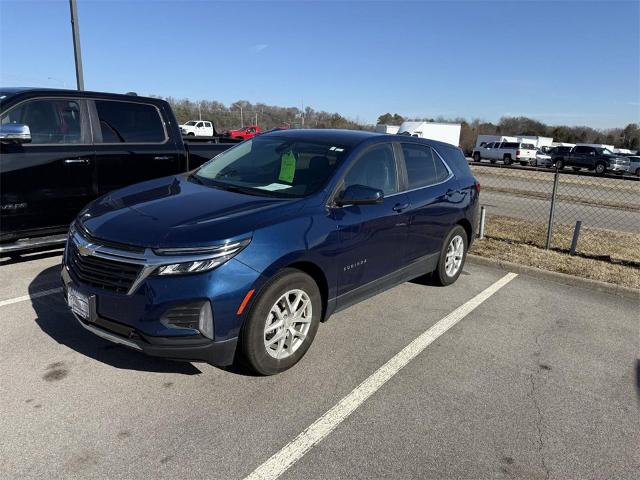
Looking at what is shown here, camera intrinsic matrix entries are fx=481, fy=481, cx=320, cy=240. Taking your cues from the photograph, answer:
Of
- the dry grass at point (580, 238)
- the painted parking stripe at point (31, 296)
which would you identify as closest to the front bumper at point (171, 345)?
the painted parking stripe at point (31, 296)

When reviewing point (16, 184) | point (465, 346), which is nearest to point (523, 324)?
point (465, 346)

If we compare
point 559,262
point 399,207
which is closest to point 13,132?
point 399,207

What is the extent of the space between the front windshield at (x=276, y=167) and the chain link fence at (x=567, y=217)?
477 centimetres

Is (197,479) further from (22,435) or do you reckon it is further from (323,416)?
(22,435)

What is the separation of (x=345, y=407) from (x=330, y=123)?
68292 mm

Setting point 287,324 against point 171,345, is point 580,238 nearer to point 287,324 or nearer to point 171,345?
point 287,324

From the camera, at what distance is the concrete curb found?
5.83 meters

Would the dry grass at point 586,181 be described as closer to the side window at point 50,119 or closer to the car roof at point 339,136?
the car roof at point 339,136

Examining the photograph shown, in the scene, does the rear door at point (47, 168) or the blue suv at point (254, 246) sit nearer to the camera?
the blue suv at point (254, 246)

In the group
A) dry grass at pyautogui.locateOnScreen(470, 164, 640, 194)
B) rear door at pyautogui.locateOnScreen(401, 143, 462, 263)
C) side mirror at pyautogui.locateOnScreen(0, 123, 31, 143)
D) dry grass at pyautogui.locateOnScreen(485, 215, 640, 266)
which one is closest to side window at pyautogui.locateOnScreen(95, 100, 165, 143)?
side mirror at pyautogui.locateOnScreen(0, 123, 31, 143)

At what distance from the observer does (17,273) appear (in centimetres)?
523

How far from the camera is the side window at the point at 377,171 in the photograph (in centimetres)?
407

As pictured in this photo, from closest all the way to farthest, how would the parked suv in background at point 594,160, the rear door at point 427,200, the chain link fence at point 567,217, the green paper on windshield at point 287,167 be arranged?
1. the green paper on windshield at point 287,167
2. the rear door at point 427,200
3. the chain link fence at point 567,217
4. the parked suv in background at point 594,160

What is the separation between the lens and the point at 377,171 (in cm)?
435
